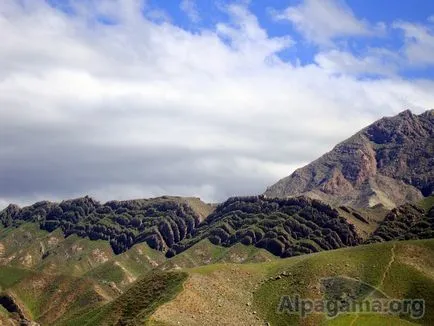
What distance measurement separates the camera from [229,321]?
19675 cm

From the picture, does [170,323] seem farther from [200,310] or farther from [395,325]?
[395,325]

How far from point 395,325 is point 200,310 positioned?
65305 millimetres

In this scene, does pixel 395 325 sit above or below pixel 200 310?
below

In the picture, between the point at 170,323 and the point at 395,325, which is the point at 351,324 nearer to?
the point at 395,325

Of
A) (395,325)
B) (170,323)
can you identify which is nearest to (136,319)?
(170,323)

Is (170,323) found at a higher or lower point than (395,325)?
higher

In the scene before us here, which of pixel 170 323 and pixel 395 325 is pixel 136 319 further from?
pixel 395 325

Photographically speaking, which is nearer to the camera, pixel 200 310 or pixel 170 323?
pixel 170 323

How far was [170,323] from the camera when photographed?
18088 cm

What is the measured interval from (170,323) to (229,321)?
24.5 m

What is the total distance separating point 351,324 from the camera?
197 metres

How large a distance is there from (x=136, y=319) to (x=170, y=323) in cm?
1942

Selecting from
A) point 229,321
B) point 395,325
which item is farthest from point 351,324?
point 229,321

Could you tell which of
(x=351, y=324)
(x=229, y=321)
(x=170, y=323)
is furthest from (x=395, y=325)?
(x=170, y=323)
